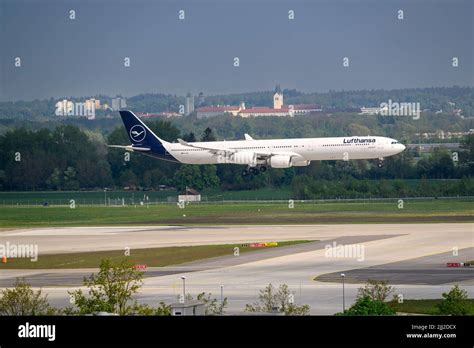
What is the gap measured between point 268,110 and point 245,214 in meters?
39.1

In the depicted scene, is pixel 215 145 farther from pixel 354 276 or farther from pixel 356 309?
pixel 356 309

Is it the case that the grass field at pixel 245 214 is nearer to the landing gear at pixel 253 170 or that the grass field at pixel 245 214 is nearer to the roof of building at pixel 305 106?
the landing gear at pixel 253 170

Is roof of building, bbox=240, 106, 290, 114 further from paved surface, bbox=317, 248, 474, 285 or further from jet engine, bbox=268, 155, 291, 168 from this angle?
paved surface, bbox=317, 248, 474, 285

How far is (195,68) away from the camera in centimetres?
3250

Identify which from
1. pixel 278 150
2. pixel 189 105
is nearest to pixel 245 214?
pixel 278 150

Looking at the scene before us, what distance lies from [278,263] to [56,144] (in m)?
52.8

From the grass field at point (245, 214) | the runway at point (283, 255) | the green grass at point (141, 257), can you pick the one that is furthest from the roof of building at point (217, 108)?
the green grass at point (141, 257)

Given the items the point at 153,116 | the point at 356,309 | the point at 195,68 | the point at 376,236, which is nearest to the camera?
the point at 356,309

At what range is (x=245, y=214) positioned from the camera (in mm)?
88875

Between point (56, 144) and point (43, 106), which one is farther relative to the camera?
point (43, 106)

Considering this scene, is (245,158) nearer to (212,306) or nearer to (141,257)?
(141,257)

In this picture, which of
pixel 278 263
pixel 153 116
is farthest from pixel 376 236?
pixel 153 116

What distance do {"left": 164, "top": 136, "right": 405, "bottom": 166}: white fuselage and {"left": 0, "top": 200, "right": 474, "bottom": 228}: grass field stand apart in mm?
5589

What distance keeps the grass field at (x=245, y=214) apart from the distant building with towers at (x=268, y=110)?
25379 millimetres
